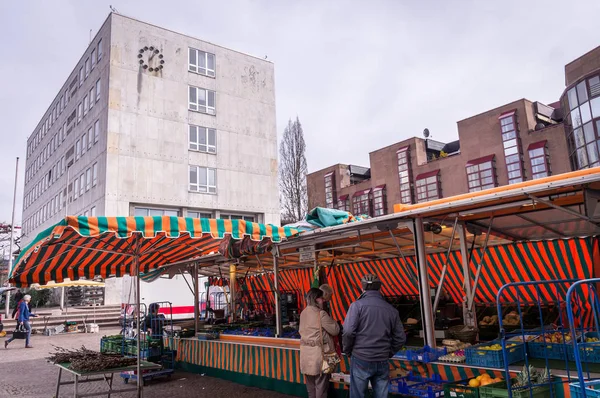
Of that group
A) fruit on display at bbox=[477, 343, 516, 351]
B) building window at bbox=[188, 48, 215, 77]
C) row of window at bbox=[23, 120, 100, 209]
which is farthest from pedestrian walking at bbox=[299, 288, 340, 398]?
building window at bbox=[188, 48, 215, 77]

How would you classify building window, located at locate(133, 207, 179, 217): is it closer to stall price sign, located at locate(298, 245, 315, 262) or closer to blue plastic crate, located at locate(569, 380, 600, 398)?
stall price sign, located at locate(298, 245, 315, 262)

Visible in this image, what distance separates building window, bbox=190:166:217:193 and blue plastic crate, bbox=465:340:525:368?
91.3 ft

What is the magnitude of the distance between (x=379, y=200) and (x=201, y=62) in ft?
96.4

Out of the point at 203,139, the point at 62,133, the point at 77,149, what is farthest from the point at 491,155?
the point at 62,133

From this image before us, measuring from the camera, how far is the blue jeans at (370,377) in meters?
5.06

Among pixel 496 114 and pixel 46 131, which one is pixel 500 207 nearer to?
pixel 496 114

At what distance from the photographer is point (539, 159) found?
38562 millimetres

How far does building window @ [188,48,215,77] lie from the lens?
111 feet

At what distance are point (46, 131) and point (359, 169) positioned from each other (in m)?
38.8

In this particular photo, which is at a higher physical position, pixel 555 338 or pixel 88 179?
pixel 88 179

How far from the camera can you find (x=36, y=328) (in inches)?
943

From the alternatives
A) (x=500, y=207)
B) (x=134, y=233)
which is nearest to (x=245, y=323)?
(x=134, y=233)

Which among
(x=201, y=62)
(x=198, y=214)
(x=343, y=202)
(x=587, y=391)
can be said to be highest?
(x=201, y=62)

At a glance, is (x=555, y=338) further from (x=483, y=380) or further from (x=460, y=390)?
(x=460, y=390)
